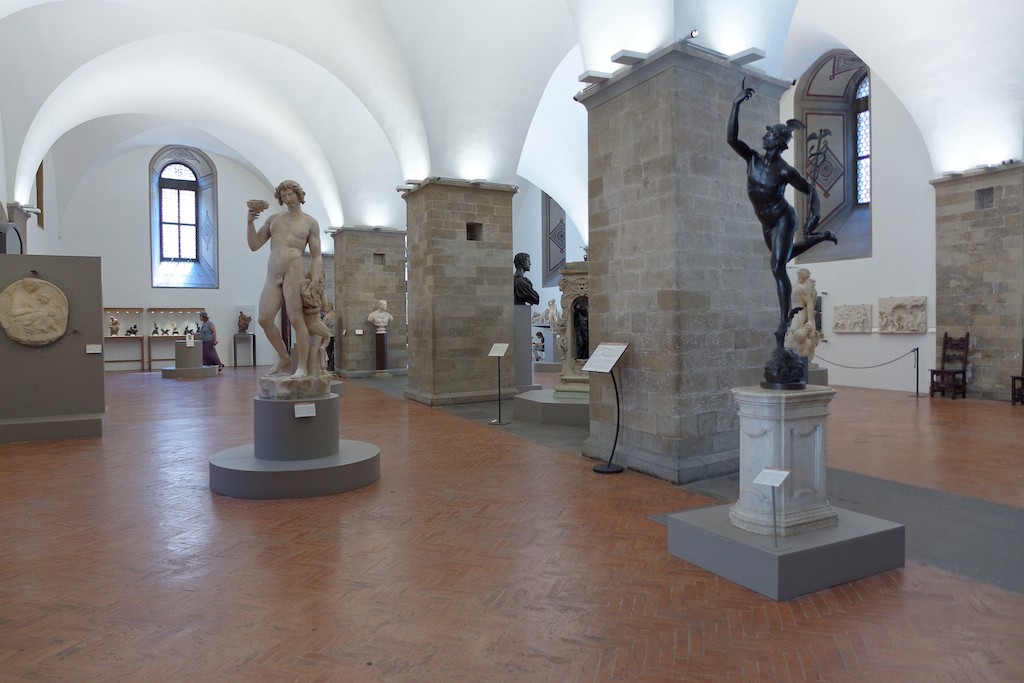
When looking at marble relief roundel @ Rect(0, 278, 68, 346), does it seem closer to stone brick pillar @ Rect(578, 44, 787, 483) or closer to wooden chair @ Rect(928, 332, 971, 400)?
stone brick pillar @ Rect(578, 44, 787, 483)

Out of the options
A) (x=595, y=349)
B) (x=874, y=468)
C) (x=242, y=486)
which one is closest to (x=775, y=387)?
(x=595, y=349)

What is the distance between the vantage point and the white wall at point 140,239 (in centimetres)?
2117

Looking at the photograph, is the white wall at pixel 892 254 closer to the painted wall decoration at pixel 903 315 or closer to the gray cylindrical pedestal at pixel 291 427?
the painted wall decoration at pixel 903 315

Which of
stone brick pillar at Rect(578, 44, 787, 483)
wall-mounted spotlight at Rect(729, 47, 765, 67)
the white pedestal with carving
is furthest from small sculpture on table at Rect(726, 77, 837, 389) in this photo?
wall-mounted spotlight at Rect(729, 47, 765, 67)

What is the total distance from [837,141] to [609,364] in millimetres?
13480

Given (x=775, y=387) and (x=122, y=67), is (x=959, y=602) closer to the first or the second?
(x=775, y=387)

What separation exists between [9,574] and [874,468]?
23.6 ft

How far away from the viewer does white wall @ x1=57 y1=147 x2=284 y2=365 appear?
21.2m

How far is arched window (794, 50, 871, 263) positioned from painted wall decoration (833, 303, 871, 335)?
1.30 m

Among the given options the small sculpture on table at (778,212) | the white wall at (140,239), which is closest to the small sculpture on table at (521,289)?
the small sculpture on table at (778,212)

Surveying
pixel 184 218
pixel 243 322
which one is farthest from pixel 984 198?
pixel 184 218

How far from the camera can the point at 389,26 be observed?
10922mm

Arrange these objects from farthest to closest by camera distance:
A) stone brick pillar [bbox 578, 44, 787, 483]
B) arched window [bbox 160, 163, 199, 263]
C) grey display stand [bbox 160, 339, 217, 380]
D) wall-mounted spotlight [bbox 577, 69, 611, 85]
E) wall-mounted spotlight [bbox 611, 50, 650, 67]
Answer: arched window [bbox 160, 163, 199, 263], grey display stand [bbox 160, 339, 217, 380], wall-mounted spotlight [bbox 577, 69, 611, 85], wall-mounted spotlight [bbox 611, 50, 650, 67], stone brick pillar [bbox 578, 44, 787, 483]

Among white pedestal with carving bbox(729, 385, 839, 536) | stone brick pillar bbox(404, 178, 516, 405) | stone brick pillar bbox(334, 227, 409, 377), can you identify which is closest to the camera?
white pedestal with carving bbox(729, 385, 839, 536)
